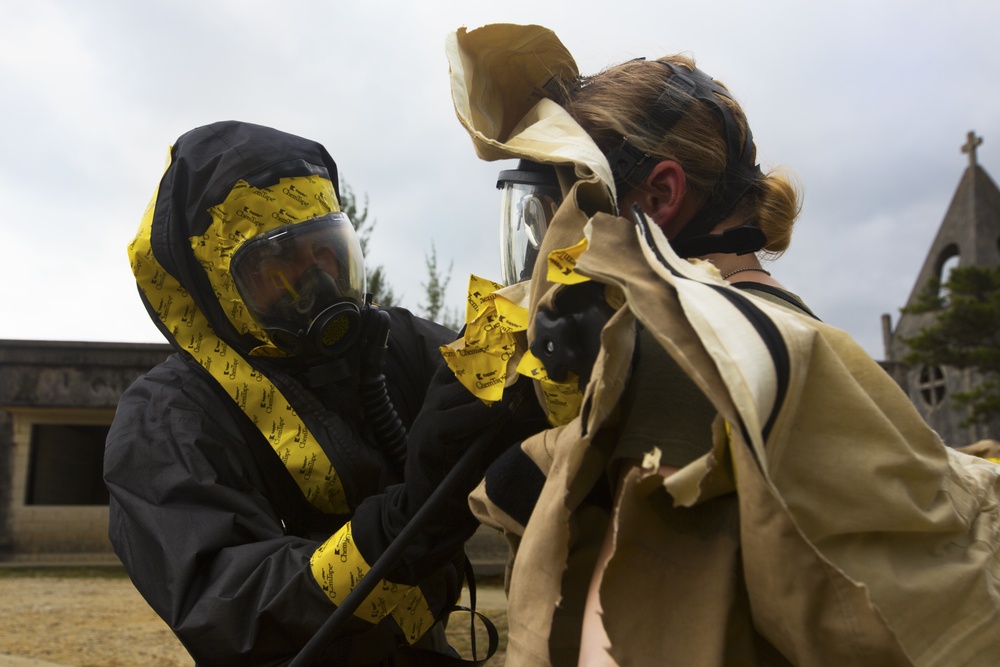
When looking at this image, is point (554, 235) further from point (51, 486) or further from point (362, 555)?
point (51, 486)

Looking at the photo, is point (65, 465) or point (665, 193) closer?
point (665, 193)

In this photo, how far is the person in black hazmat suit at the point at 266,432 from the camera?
1.88 meters

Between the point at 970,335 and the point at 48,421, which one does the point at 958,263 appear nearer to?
the point at 970,335

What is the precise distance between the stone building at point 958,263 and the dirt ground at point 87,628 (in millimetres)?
13145

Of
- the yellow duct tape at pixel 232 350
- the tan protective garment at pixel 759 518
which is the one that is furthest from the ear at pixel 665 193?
the yellow duct tape at pixel 232 350

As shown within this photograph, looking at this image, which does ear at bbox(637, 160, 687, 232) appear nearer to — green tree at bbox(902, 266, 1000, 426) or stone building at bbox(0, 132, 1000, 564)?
stone building at bbox(0, 132, 1000, 564)

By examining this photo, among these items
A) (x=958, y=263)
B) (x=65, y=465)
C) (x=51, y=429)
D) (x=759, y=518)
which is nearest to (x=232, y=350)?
(x=759, y=518)

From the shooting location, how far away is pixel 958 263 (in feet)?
65.4

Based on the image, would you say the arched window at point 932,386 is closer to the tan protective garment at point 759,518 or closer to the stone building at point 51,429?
the stone building at point 51,429

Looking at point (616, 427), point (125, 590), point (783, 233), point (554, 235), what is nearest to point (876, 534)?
point (616, 427)

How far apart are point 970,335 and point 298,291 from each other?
1527cm

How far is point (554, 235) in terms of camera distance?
1163 mm

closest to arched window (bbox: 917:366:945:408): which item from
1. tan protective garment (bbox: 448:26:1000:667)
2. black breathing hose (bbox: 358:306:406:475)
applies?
black breathing hose (bbox: 358:306:406:475)

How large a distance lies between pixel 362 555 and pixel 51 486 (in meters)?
13.9
